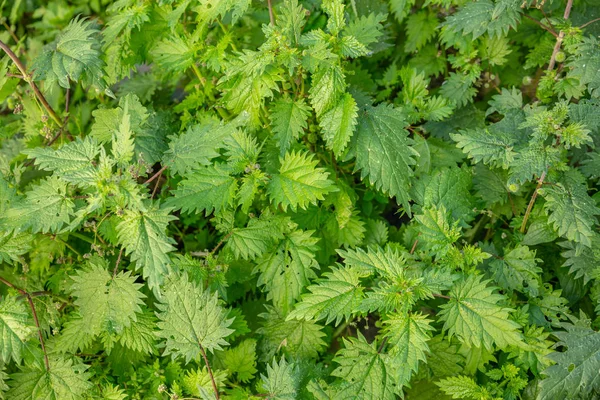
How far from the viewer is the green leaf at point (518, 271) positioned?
2.53 m

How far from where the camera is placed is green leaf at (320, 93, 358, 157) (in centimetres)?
244

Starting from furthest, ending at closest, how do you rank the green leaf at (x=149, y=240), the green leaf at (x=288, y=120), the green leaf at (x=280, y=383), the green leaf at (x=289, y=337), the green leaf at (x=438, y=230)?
the green leaf at (x=289, y=337) → the green leaf at (x=288, y=120) → the green leaf at (x=438, y=230) → the green leaf at (x=280, y=383) → the green leaf at (x=149, y=240)

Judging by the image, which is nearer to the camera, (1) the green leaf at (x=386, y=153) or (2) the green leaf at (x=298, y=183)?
(2) the green leaf at (x=298, y=183)

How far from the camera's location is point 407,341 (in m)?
2.22

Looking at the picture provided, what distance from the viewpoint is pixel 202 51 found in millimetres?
2898

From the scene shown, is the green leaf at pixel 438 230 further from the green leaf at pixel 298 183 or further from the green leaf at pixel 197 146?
the green leaf at pixel 197 146

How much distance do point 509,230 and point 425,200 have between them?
68cm

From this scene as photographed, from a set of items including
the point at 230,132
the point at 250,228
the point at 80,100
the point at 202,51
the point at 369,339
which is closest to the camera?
the point at 230,132

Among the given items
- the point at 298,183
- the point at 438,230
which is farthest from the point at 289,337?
the point at 438,230

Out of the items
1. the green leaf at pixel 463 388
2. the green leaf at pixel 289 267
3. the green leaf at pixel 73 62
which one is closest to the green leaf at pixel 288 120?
the green leaf at pixel 289 267

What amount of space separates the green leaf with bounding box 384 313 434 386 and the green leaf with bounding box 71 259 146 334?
45.7 inches

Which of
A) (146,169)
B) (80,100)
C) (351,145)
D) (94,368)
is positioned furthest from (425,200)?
(80,100)

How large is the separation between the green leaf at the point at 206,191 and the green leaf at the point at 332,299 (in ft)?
1.95

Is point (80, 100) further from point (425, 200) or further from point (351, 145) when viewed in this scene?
point (425, 200)
